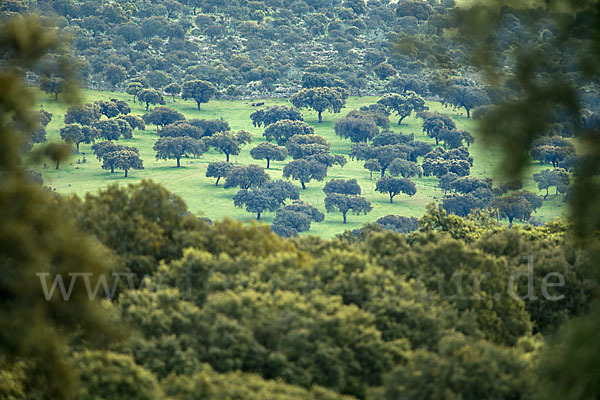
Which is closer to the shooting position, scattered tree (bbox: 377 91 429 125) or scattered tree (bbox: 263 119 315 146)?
scattered tree (bbox: 263 119 315 146)

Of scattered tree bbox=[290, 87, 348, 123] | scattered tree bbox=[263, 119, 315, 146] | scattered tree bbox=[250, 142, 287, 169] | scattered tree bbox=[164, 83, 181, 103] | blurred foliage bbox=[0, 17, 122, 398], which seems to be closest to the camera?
blurred foliage bbox=[0, 17, 122, 398]

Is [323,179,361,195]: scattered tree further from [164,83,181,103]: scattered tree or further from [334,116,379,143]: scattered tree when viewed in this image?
[164,83,181,103]: scattered tree

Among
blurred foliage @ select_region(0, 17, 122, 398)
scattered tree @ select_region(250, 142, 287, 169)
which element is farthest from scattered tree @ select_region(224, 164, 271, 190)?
blurred foliage @ select_region(0, 17, 122, 398)

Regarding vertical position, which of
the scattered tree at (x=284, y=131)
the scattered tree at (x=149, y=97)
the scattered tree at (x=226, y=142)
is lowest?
the scattered tree at (x=226, y=142)

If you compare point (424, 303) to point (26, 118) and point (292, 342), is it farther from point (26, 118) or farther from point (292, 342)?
point (26, 118)

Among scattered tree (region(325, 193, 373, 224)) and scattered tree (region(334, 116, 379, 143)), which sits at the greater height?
scattered tree (region(334, 116, 379, 143))

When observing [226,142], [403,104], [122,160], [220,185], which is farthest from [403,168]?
[122,160]

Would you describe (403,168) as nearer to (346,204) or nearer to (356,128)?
(346,204)

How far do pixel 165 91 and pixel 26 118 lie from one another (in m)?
150

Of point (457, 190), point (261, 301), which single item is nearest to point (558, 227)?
point (261, 301)

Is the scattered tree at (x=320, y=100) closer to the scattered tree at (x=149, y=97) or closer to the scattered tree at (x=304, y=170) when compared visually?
the scattered tree at (x=149, y=97)

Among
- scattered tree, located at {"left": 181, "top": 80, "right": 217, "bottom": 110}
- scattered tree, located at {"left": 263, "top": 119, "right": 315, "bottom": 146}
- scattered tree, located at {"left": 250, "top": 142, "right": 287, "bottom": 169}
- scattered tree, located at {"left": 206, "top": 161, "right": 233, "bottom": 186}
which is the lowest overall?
scattered tree, located at {"left": 206, "top": 161, "right": 233, "bottom": 186}

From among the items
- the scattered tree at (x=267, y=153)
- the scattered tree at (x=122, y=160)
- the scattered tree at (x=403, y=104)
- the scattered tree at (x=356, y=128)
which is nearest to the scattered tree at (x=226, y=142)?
the scattered tree at (x=267, y=153)

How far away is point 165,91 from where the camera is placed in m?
157
